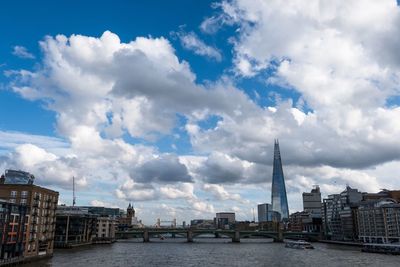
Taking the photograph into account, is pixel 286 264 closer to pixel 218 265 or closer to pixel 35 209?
pixel 218 265

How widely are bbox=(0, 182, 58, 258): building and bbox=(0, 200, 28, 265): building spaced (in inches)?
130

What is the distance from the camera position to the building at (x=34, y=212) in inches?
4415

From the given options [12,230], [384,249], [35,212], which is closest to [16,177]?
[35,212]

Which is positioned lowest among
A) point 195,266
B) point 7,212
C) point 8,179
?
point 195,266

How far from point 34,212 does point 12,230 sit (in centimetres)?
1622

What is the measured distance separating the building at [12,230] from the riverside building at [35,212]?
275 centimetres

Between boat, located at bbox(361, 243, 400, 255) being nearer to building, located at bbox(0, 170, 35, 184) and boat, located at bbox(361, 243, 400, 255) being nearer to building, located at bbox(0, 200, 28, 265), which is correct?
building, located at bbox(0, 200, 28, 265)

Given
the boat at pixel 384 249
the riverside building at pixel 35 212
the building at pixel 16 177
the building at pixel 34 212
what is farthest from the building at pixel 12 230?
the boat at pixel 384 249

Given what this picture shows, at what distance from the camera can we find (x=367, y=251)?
160m

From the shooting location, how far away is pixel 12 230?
3935 inches

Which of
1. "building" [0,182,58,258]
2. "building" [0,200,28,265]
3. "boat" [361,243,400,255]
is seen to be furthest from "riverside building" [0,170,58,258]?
"boat" [361,243,400,255]

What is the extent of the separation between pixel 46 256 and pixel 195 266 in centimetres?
4660

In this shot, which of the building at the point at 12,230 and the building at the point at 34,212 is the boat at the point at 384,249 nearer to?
the building at the point at 34,212

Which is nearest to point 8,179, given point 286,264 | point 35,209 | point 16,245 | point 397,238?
point 35,209
